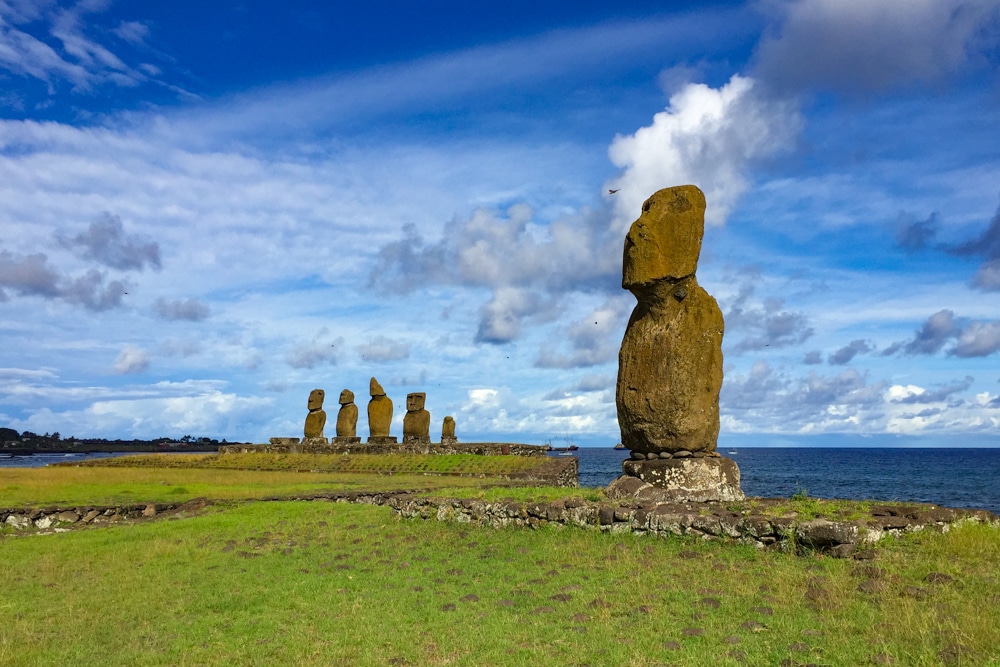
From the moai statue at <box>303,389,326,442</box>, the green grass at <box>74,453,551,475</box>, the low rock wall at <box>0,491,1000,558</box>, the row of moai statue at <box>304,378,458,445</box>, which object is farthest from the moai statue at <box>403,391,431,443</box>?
the low rock wall at <box>0,491,1000,558</box>

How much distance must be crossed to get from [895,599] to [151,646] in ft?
28.8

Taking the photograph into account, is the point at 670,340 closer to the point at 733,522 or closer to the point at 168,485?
the point at 733,522

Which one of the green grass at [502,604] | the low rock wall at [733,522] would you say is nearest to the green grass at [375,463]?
the low rock wall at [733,522]

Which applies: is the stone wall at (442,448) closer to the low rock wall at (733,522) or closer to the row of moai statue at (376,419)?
the row of moai statue at (376,419)

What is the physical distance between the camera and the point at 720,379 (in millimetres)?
14711

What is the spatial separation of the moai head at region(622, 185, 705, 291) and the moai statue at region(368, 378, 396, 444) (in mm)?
38085

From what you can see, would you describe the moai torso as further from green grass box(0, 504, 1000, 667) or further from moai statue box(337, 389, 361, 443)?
green grass box(0, 504, 1000, 667)

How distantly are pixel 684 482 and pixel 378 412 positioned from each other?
39023 mm

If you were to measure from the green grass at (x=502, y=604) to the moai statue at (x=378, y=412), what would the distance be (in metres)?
36.6

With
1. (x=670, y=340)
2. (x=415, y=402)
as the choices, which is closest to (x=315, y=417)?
(x=415, y=402)

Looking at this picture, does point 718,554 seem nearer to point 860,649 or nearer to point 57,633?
point 860,649

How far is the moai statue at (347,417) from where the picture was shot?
53.2 m

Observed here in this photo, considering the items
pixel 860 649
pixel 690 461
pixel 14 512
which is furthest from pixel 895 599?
pixel 14 512

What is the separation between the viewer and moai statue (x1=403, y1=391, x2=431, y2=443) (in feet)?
164
